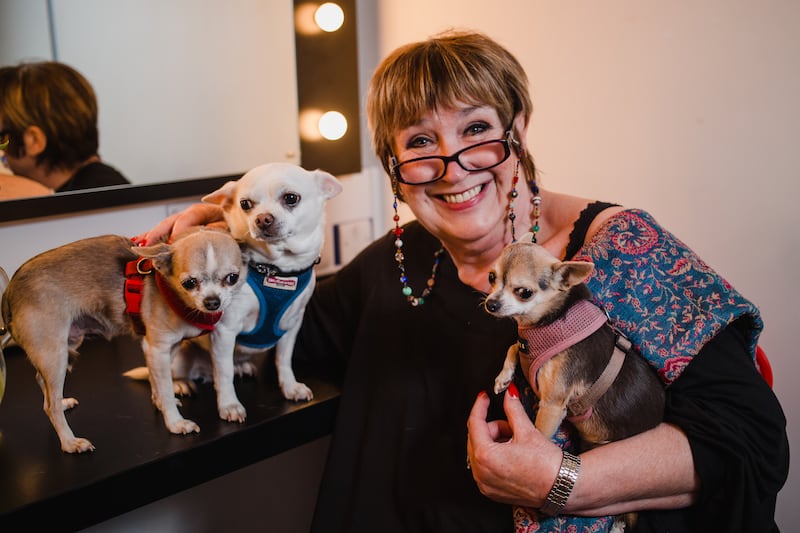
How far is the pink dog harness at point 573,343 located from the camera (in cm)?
81

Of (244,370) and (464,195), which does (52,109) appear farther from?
(464,195)

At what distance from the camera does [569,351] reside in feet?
2.66

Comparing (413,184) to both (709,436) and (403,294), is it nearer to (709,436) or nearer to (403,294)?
(403,294)

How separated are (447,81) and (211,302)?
501mm

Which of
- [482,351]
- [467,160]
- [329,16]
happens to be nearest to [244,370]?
[482,351]

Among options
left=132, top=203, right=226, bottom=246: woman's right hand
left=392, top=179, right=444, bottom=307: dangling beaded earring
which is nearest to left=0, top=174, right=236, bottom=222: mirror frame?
left=132, top=203, right=226, bottom=246: woman's right hand

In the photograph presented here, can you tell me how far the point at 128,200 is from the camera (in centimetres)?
A: 150

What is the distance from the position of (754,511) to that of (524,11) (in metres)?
1.27

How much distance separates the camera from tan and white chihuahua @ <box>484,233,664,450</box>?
2.58ft

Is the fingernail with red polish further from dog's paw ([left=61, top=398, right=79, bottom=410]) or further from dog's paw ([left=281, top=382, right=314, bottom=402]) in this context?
dog's paw ([left=61, top=398, right=79, bottom=410])

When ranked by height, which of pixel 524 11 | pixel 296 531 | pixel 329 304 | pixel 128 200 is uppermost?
pixel 524 11

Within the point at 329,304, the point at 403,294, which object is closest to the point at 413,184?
the point at 403,294

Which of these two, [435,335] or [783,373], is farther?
[783,373]

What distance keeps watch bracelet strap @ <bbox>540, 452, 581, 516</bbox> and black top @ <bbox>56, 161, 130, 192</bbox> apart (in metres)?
1.13
